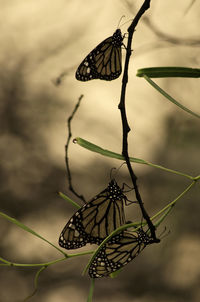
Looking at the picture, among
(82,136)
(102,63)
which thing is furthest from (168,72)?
(82,136)

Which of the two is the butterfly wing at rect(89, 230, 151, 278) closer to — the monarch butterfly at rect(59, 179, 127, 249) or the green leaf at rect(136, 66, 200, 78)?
the monarch butterfly at rect(59, 179, 127, 249)

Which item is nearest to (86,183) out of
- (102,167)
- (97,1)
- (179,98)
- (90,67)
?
(102,167)

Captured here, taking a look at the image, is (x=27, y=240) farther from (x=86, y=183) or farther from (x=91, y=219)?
(x=91, y=219)

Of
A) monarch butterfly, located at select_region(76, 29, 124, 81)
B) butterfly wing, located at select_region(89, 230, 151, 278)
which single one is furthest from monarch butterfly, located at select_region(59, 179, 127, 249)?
monarch butterfly, located at select_region(76, 29, 124, 81)

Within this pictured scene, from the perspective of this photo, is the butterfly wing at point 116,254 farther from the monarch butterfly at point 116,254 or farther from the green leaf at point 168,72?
the green leaf at point 168,72

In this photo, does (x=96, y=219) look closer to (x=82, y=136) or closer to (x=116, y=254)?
(x=116, y=254)

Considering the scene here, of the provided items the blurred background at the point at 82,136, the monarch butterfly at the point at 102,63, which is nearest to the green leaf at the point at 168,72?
the monarch butterfly at the point at 102,63
